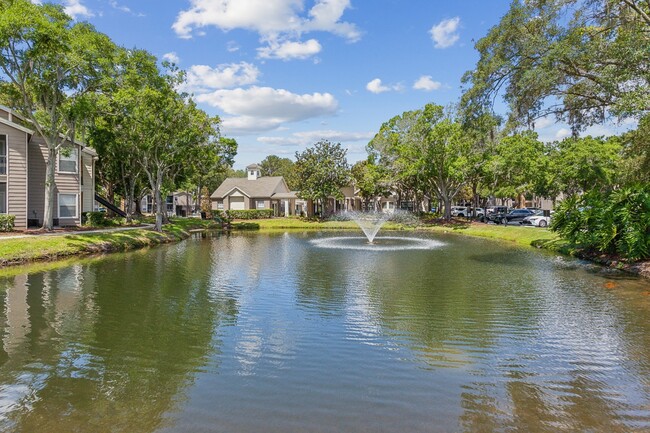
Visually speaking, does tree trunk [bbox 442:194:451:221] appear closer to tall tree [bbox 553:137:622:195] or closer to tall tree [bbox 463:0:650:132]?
tall tree [bbox 553:137:622:195]

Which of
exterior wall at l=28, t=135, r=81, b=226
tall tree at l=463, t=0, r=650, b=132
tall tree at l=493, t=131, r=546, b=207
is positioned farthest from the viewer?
tall tree at l=493, t=131, r=546, b=207

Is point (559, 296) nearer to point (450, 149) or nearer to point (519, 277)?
point (519, 277)

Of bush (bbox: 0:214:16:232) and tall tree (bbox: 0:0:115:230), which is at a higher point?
tall tree (bbox: 0:0:115:230)

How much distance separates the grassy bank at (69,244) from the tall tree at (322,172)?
27837 mm

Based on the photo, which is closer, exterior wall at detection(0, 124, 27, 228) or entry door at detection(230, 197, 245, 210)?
exterior wall at detection(0, 124, 27, 228)

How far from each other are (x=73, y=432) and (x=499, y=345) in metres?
7.39

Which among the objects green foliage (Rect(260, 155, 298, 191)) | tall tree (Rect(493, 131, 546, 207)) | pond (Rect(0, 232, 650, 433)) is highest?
green foliage (Rect(260, 155, 298, 191))

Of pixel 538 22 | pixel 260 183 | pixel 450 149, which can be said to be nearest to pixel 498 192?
pixel 450 149

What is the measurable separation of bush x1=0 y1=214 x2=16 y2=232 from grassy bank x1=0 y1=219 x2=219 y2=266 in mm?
3112

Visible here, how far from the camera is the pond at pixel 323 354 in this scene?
5.89 m

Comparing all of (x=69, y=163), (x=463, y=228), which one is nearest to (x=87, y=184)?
(x=69, y=163)

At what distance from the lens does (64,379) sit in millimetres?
7027

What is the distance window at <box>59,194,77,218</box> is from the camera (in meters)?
30.2

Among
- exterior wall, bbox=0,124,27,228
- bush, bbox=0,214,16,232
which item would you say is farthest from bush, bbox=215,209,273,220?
bush, bbox=0,214,16,232
